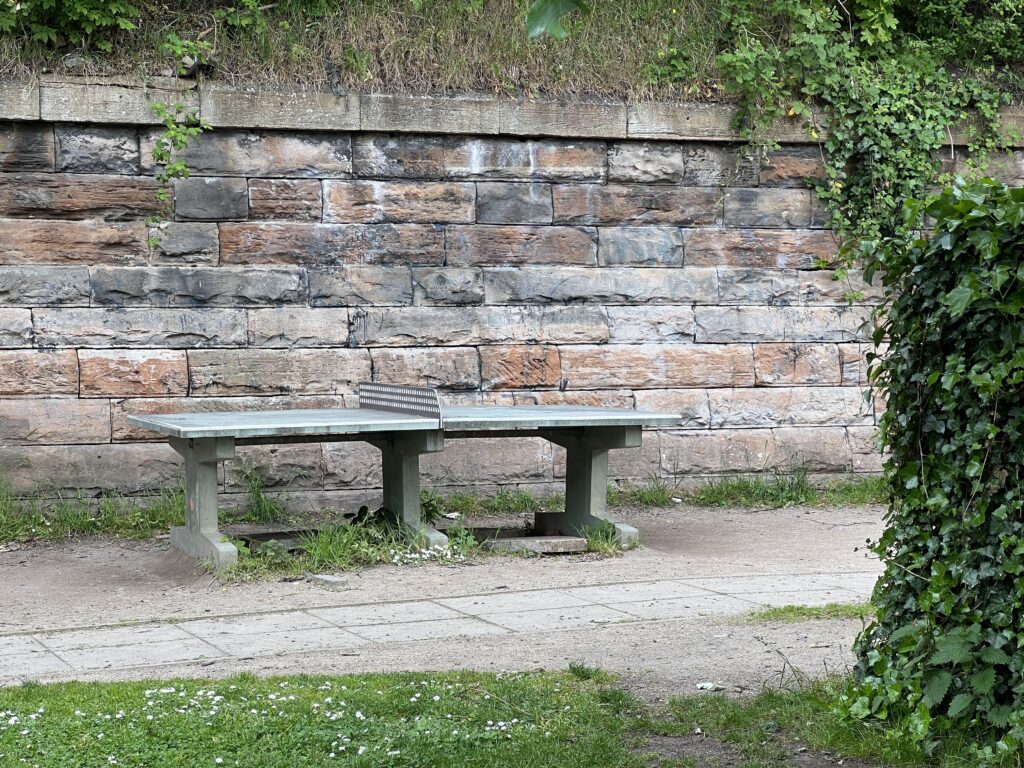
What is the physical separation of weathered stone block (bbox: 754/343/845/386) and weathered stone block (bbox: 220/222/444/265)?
2.98 m

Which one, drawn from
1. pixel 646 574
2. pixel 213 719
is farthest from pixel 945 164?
pixel 213 719

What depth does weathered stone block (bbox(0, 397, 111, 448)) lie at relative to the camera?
9.16m

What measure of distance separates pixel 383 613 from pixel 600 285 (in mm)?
4515

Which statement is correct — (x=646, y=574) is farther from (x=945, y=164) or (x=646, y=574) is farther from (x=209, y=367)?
(x=945, y=164)

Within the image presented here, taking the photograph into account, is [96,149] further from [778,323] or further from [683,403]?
[778,323]

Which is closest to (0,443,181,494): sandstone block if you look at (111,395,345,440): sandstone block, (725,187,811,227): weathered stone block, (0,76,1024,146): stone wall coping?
(111,395,345,440): sandstone block

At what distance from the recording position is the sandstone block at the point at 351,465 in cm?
991

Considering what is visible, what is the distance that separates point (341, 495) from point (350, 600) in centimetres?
286

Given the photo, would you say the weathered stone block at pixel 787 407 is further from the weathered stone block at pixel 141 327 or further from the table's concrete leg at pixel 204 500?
the table's concrete leg at pixel 204 500

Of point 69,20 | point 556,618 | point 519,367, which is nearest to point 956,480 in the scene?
point 556,618

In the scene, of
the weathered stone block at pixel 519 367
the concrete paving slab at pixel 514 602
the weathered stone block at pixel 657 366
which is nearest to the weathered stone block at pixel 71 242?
the weathered stone block at pixel 519 367

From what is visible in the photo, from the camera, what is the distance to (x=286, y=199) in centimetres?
982

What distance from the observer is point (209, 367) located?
9.63m

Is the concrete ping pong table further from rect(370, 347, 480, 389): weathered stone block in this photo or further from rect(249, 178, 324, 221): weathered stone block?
rect(249, 178, 324, 221): weathered stone block
